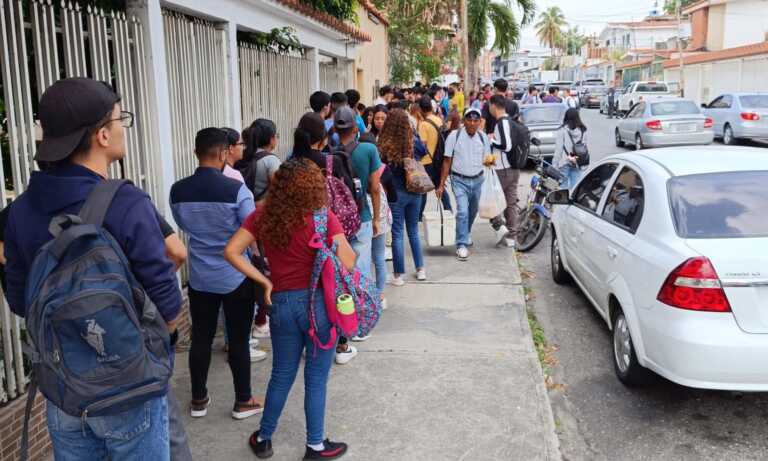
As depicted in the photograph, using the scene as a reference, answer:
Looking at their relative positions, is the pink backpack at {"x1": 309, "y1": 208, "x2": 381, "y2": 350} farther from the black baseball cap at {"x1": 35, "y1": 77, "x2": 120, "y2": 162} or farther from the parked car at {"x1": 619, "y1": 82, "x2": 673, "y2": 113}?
the parked car at {"x1": 619, "y1": 82, "x2": 673, "y2": 113}

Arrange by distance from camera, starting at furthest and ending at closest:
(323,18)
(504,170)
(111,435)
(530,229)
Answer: (323,18)
(530,229)
(504,170)
(111,435)

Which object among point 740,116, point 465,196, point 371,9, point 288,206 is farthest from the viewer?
point 740,116

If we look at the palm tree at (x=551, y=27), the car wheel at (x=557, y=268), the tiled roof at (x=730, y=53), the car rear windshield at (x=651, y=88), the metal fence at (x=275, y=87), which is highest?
the palm tree at (x=551, y=27)

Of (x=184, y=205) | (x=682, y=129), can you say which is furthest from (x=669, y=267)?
(x=682, y=129)

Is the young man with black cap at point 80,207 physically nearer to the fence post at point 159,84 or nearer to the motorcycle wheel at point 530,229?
the fence post at point 159,84

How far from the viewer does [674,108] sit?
18.3m

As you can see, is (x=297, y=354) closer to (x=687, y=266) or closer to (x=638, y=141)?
(x=687, y=266)

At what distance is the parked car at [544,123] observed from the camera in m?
15.6

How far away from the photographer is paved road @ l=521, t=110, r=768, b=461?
4.02m

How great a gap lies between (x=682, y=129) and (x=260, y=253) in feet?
50.0

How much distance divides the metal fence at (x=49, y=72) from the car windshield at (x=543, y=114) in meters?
12.1

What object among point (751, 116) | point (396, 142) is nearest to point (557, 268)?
point (396, 142)

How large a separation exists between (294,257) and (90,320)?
1.43 meters

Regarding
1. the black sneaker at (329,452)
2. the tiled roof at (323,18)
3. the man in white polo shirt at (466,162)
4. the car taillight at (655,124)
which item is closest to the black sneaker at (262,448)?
the black sneaker at (329,452)
